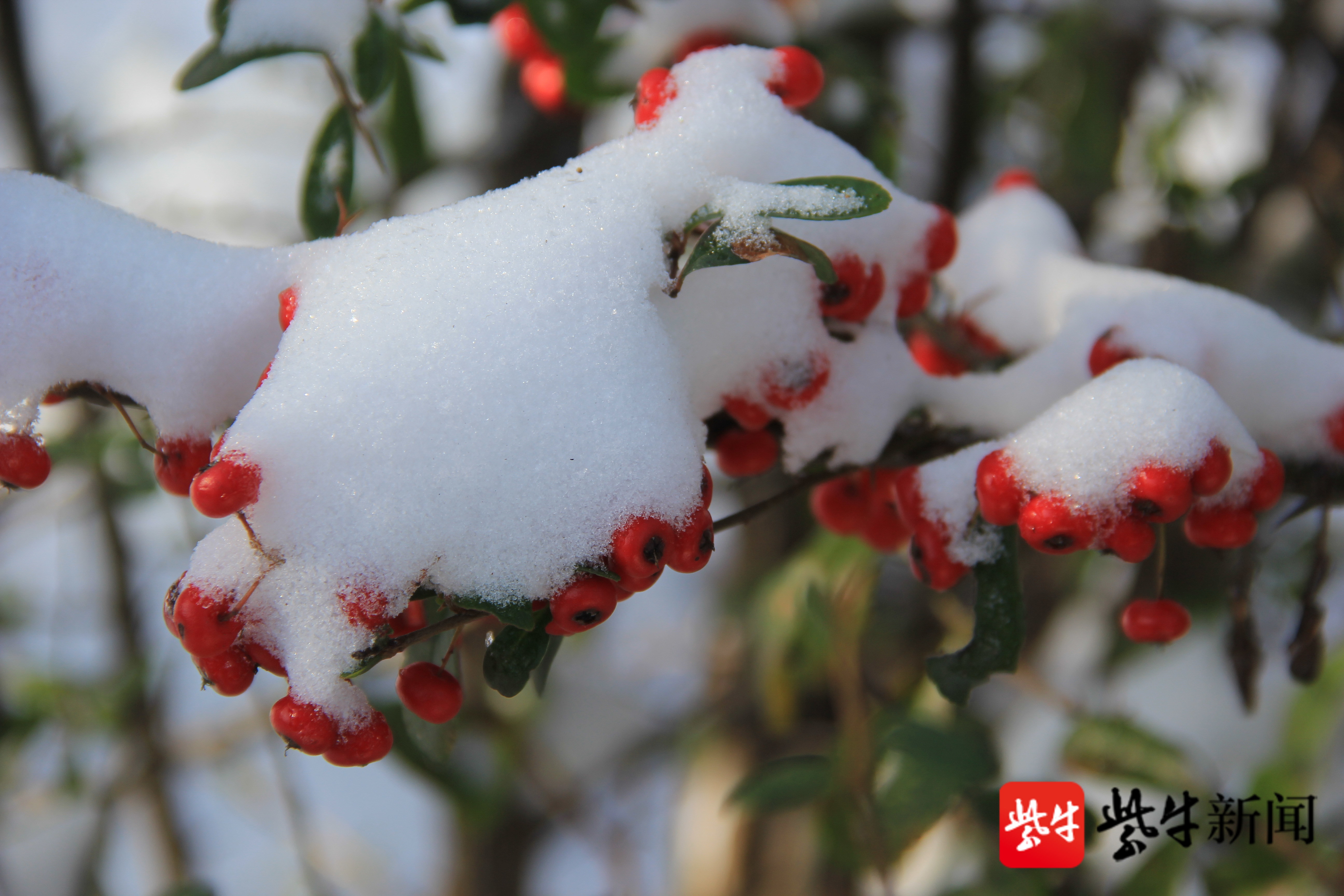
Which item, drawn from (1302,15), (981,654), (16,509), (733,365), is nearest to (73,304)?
(733,365)

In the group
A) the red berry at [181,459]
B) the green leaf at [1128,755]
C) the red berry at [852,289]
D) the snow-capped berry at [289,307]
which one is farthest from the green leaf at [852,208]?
the green leaf at [1128,755]

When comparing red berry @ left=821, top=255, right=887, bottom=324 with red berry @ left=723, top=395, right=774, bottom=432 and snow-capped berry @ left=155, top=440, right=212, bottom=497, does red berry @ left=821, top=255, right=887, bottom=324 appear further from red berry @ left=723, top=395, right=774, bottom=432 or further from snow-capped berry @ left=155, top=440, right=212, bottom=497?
snow-capped berry @ left=155, top=440, right=212, bottom=497

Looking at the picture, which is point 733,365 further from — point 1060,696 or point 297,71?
point 297,71

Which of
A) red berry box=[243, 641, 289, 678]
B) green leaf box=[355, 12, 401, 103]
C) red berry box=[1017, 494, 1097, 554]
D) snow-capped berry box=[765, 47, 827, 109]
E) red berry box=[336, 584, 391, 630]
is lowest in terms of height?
red berry box=[243, 641, 289, 678]

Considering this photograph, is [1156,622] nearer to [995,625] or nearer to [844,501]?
[995,625]

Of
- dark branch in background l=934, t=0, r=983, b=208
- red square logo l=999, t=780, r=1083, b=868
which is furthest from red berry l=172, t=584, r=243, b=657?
dark branch in background l=934, t=0, r=983, b=208

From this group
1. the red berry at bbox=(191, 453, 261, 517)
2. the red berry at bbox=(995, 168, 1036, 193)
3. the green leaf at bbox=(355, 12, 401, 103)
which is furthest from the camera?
the red berry at bbox=(995, 168, 1036, 193)

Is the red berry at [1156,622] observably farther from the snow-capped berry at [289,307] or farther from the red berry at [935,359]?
the snow-capped berry at [289,307]

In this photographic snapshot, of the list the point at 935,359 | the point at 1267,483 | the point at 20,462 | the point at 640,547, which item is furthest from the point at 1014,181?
the point at 20,462
